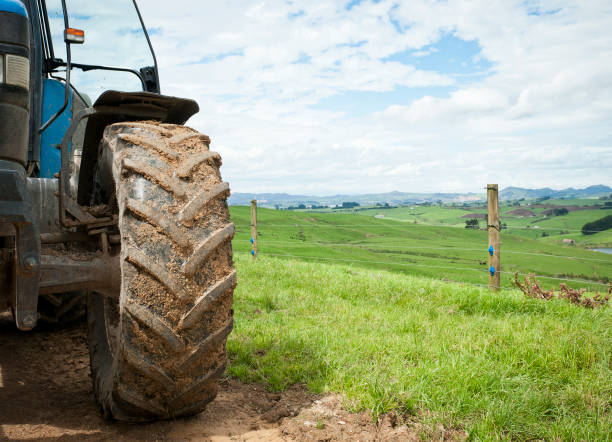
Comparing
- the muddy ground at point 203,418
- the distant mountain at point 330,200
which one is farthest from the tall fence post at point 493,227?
the distant mountain at point 330,200

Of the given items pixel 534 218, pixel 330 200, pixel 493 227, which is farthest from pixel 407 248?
pixel 330 200

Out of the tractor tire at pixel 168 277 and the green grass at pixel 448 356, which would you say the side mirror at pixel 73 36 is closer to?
the tractor tire at pixel 168 277

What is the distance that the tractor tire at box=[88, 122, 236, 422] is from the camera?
2342 millimetres

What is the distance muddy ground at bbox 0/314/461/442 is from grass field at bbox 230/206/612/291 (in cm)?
1466

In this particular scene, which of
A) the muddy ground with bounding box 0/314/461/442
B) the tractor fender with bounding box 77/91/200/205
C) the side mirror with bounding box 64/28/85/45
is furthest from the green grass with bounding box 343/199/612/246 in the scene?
the side mirror with bounding box 64/28/85/45

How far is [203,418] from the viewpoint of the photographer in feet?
9.48

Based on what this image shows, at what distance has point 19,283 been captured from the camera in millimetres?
2221

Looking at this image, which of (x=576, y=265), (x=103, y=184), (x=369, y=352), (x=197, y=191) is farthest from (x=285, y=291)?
(x=576, y=265)

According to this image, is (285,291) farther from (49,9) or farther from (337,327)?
(49,9)

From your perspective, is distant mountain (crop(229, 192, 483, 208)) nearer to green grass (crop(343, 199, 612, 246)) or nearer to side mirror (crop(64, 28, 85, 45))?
green grass (crop(343, 199, 612, 246))

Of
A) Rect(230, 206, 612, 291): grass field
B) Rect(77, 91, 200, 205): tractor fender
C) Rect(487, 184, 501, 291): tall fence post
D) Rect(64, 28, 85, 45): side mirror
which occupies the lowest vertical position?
Rect(230, 206, 612, 291): grass field

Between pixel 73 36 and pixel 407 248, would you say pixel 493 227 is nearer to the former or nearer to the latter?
pixel 73 36

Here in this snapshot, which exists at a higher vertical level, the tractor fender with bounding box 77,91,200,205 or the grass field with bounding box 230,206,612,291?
the tractor fender with bounding box 77,91,200,205

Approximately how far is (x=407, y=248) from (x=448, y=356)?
1535 cm
